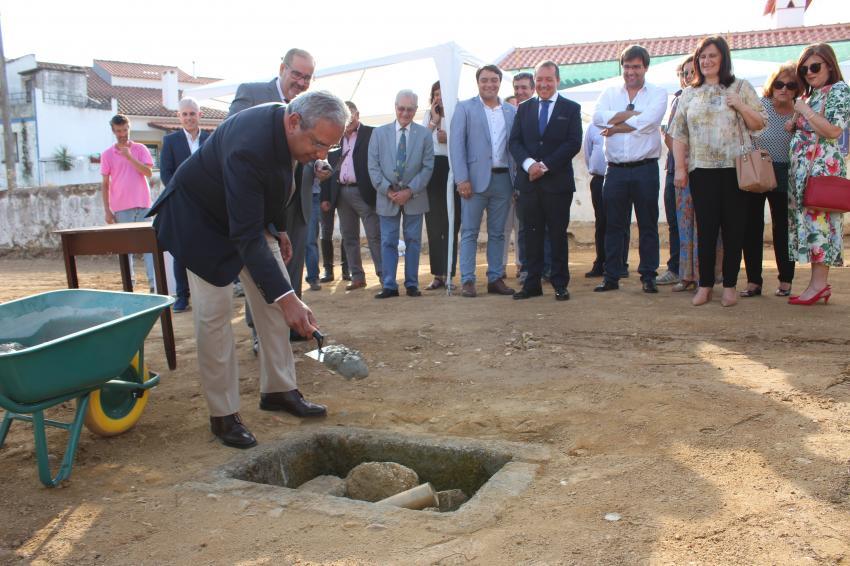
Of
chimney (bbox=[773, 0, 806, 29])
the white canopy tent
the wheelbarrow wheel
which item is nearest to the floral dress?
the white canopy tent

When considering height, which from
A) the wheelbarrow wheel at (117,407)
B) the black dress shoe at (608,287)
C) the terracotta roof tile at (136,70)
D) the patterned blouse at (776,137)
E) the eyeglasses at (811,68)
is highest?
the terracotta roof tile at (136,70)

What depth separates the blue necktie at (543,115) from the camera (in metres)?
6.53

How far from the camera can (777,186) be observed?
6051mm

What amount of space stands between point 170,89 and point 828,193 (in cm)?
3391

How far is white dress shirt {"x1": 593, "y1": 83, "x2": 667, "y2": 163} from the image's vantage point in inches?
253

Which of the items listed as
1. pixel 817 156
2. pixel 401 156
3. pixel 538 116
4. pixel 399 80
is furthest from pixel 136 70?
pixel 817 156

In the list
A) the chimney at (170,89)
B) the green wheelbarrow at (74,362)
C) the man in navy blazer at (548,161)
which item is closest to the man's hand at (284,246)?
the green wheelbarrow at (74,362)

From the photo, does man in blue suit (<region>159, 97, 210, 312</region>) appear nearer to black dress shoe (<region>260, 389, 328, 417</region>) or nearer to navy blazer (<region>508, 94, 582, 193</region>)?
navy blazer (<region>508, 94, 582, 193</region>)

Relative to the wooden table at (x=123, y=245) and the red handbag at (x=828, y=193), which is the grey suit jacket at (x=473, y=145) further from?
the wooden table at (x=123, y=245)

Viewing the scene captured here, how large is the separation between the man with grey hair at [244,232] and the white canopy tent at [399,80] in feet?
11.2

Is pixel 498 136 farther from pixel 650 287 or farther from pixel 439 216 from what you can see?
pixel 650 287

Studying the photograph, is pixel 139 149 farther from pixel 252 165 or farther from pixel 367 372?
pixel 252 165

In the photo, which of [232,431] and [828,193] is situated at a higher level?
[828,193]

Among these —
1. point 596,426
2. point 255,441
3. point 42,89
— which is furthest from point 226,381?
point 42,89
